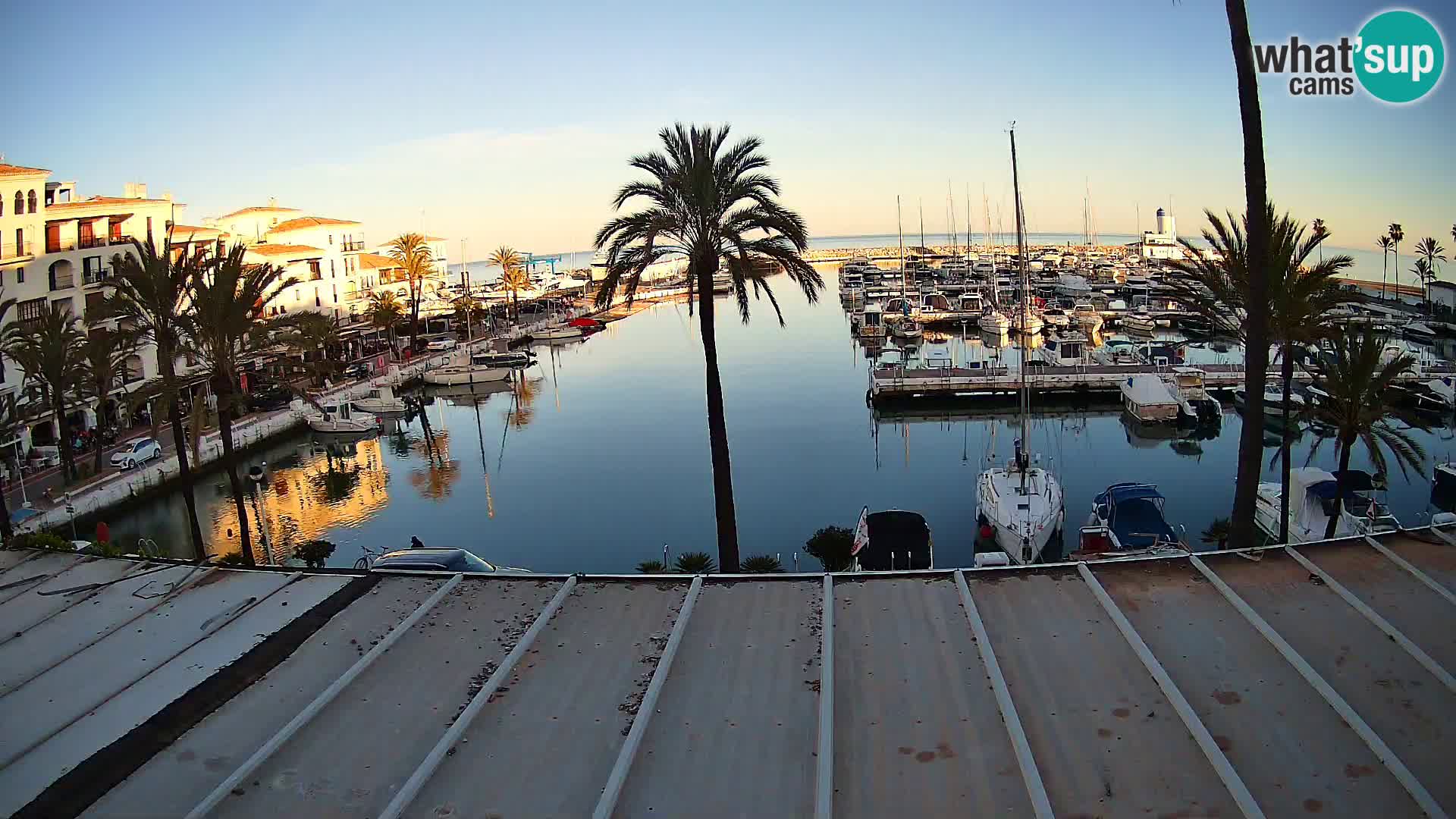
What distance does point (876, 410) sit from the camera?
4406 cm

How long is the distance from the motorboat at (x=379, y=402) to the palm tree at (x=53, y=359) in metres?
16.0

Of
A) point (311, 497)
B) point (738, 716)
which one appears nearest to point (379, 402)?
point (311, 497)

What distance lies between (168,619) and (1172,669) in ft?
34.7

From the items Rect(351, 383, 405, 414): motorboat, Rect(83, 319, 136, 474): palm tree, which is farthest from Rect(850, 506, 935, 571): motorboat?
Rect(351, 383, 405, 414): motorboat

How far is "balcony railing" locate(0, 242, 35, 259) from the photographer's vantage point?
33.8m

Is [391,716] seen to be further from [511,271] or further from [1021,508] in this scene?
[511,271]

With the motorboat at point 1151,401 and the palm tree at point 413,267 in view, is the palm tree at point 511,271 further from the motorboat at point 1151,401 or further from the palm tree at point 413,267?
the motorboat at point 1151,401

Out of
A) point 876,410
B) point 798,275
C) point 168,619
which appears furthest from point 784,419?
point 168,619

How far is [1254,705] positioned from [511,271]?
321ft

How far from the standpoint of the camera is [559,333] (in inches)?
3179

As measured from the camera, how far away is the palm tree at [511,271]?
91.5 metres

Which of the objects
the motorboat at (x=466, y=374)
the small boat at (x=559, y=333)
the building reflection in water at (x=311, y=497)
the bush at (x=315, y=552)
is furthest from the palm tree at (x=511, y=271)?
the bush at (x=315, y=552)

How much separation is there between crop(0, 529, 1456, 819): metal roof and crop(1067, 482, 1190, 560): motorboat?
9.82 m

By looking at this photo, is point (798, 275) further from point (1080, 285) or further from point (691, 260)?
point (1080, 285)
